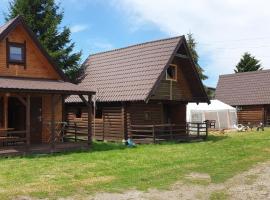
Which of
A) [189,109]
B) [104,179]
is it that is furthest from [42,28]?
[104,179]

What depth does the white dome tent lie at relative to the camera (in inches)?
1471

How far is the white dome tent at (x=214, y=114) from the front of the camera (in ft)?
123

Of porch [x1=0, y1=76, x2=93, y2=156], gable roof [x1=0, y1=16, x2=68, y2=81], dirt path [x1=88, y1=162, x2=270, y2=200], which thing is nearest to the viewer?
dirt path [x1=88, y1=162, x2=270, y2=200]

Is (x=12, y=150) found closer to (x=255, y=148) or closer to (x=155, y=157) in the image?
(x=155, y=157)

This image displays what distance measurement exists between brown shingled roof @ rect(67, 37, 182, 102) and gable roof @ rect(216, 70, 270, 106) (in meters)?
18.7

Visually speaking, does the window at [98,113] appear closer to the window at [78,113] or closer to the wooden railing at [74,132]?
the wooden railing at [74,132]

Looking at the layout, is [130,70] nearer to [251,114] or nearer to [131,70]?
[131,70]

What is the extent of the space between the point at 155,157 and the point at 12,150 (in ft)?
18.0

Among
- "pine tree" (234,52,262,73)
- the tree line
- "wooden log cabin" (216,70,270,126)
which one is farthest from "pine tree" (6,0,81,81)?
"pine tree" (234,52,262,73)

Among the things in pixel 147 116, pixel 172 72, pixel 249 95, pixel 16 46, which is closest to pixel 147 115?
pixel 147 116

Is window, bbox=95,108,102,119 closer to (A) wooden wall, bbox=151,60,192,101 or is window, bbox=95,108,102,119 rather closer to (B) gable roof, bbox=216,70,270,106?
(A) wooden wall, bbox=151,60,192,101

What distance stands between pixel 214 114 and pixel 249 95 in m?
8.36

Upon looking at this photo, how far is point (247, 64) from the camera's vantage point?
2717 inches

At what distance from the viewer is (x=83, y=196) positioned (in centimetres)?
1046
